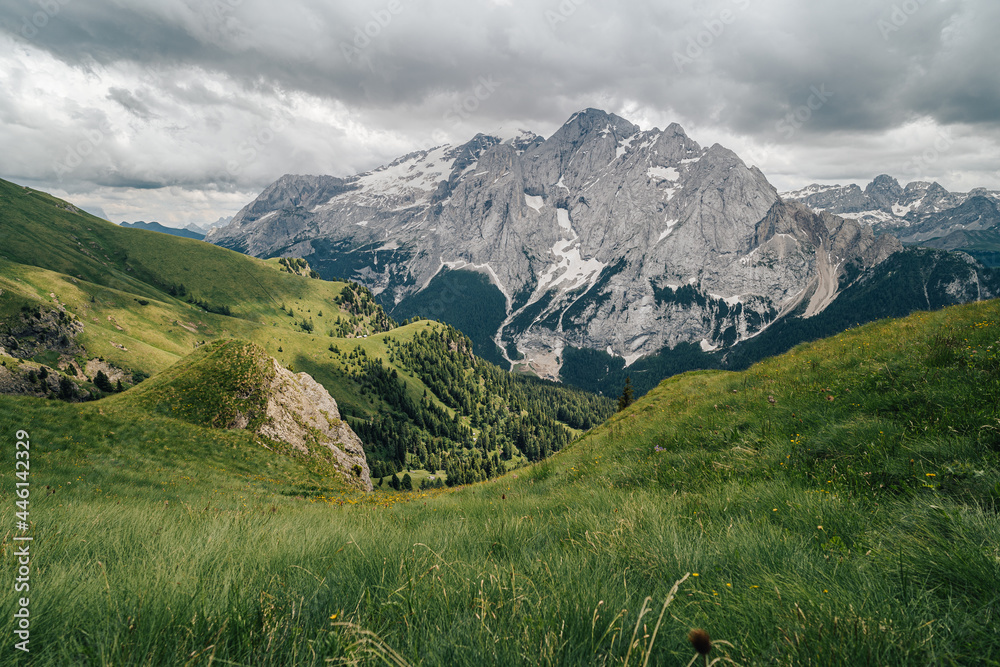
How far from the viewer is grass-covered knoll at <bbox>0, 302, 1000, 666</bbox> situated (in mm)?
2102

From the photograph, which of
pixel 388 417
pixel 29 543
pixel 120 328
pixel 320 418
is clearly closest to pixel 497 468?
pixel 388 417

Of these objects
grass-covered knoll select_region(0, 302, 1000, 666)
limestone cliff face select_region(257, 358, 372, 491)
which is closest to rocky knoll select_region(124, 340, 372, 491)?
limestone cliff face select_region(257, 358, 372, 491)

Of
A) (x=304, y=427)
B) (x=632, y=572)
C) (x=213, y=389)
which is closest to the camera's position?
(x=632, y=572)

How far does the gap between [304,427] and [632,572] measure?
45.8 m

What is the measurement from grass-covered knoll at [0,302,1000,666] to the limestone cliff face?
118ft

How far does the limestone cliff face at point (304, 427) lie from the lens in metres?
38.2

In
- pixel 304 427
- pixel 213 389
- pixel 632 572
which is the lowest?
pixel 304 427

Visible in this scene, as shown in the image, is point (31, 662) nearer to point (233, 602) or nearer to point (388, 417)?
point (233, 602)

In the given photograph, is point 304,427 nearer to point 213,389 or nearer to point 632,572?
point 213,389

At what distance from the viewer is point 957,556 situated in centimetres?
265

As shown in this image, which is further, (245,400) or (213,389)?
(245,400)

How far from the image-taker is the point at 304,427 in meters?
42.7

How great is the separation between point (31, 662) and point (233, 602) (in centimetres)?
86

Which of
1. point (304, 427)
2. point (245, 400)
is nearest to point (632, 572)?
point (245, 400)
